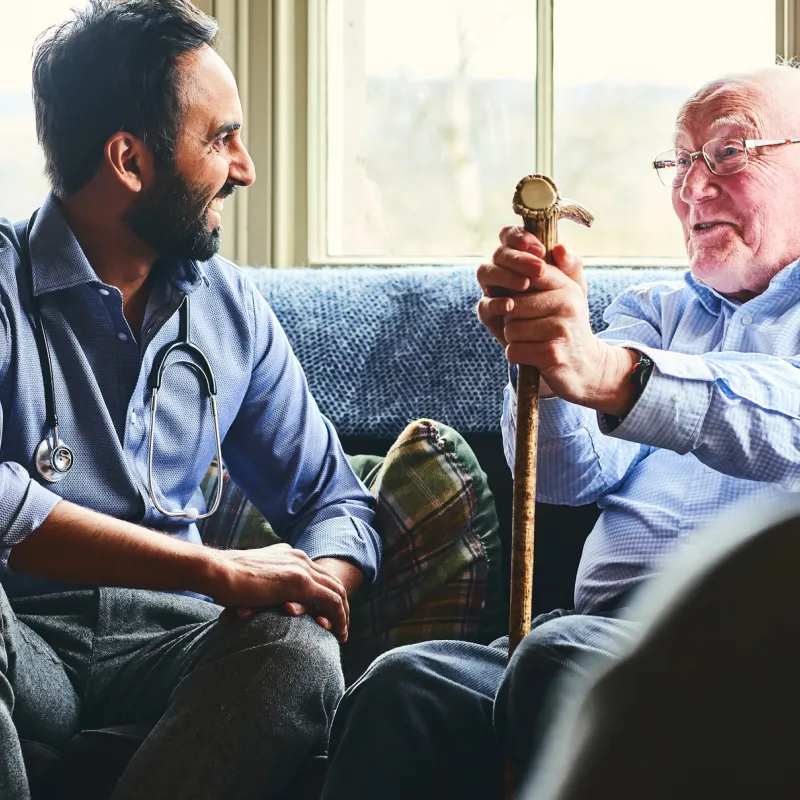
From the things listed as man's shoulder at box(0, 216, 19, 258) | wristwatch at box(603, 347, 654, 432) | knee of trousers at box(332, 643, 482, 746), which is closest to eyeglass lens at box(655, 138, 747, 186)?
wristwatch at box(603, 347, 654, 432)

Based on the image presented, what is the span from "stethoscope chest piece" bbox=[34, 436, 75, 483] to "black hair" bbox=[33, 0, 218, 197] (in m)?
0.44

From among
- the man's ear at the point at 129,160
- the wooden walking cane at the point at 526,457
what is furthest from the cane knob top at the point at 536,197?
the man's ear at the point at 129,160

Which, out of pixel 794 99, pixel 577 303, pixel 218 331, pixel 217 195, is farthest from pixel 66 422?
pixel 794 99

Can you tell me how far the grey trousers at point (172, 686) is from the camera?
1.24 m

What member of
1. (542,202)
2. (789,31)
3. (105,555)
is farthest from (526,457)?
(789,31)

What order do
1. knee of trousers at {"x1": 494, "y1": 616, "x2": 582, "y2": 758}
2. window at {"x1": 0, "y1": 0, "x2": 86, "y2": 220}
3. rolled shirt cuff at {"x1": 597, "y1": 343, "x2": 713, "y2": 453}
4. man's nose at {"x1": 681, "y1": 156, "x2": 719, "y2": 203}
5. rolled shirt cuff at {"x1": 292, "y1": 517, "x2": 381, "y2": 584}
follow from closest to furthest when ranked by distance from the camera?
1. knee of trousers at {"x1": 494, "y1": 616, "x2": 582, "y2": 758}
2. rolled shirt cuff at {"x1": 597, "y1": 343, "x2": 713, "y2": 453}
3. rolled shirt cuff at {"x1": 292, "y1": 517, "x2": 381, "y2": 584}
4. man's nose at {"x1": 681, "y1": 156, "x2": 719, "y2": 203}
5. window at {"x1": 0, "y1": 0, "x2": 86, "y2": 220}

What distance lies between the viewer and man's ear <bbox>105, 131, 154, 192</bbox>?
66.0 inches

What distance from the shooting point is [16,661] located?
135cm

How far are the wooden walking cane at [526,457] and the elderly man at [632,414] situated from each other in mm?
27

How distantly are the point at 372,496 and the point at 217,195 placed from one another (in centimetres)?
55

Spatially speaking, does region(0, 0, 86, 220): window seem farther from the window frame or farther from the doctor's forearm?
the doctor's forearm

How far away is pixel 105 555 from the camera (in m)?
1.41

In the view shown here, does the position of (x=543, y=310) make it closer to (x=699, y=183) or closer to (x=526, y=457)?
(x=526, y=457)

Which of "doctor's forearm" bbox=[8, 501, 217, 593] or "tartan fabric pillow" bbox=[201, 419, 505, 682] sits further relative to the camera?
"tartan fabric pillow" bbox=[201, 419, 505, 682]
